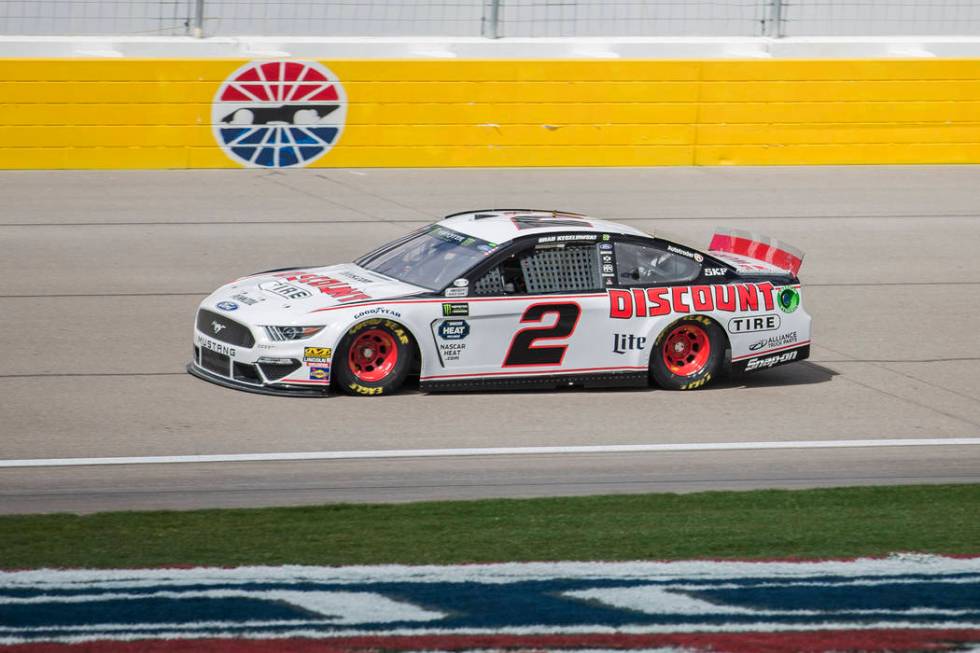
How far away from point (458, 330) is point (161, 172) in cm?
969

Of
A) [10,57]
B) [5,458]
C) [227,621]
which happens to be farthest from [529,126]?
[227,621]

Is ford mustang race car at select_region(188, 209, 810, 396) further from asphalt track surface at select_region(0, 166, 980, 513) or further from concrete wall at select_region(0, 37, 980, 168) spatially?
concrete wall at select_region(0, 37, 980, 168)

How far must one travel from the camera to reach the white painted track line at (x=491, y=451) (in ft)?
29.3

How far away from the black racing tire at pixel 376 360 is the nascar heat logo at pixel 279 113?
932 cm

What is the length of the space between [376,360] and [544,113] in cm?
1015

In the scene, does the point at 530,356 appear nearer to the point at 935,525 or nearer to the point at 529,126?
the point at 935,525

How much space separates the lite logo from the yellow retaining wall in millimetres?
9417

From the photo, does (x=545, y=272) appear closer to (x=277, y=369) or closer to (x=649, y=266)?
(x=649, y=266)

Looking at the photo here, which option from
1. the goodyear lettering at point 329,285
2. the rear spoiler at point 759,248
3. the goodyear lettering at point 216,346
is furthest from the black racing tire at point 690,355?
the goodyear lettering at point 216,346

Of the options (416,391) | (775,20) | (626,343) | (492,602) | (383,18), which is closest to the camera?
(492,602)

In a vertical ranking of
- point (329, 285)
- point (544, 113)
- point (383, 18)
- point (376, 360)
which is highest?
point (383, 18)

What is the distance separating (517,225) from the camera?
36.9ft

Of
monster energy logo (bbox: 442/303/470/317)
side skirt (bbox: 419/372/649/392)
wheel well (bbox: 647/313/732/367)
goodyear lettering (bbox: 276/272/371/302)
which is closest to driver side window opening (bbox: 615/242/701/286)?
wheel well (bbox: 647/313/732/367)

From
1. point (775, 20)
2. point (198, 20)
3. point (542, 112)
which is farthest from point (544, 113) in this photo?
point (198, 20)
